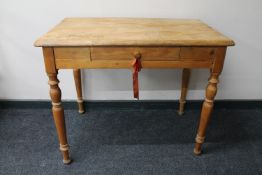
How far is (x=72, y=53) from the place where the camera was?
0.98 meters

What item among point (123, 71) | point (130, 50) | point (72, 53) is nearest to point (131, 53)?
point (130, 50)

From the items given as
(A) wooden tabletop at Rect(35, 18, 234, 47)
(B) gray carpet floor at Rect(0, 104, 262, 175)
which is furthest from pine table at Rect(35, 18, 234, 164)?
(B) gray carpet floor at Rect(0, 104, 262, 175)

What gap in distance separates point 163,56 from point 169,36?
0.30 ft

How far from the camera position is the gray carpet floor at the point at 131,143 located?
125 cm

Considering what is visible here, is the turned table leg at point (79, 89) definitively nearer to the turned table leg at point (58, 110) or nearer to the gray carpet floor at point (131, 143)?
the gray carpet floor at point (131, 143)

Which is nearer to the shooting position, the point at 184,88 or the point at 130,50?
the point at 130,50

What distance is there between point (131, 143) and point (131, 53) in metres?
0.64

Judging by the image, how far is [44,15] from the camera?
1.41 meters

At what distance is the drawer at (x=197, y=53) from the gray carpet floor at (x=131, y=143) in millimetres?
612

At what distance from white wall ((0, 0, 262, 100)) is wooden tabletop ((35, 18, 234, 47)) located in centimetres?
18

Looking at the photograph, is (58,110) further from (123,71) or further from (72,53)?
(123,71)

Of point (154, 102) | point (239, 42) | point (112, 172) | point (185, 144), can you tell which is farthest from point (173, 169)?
point (239, 42)

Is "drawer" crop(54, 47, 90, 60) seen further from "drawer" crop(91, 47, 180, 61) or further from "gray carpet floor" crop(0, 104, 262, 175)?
"gray carpet floor" crop(0, 104, 262, 175)

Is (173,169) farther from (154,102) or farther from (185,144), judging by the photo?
(154,102)
